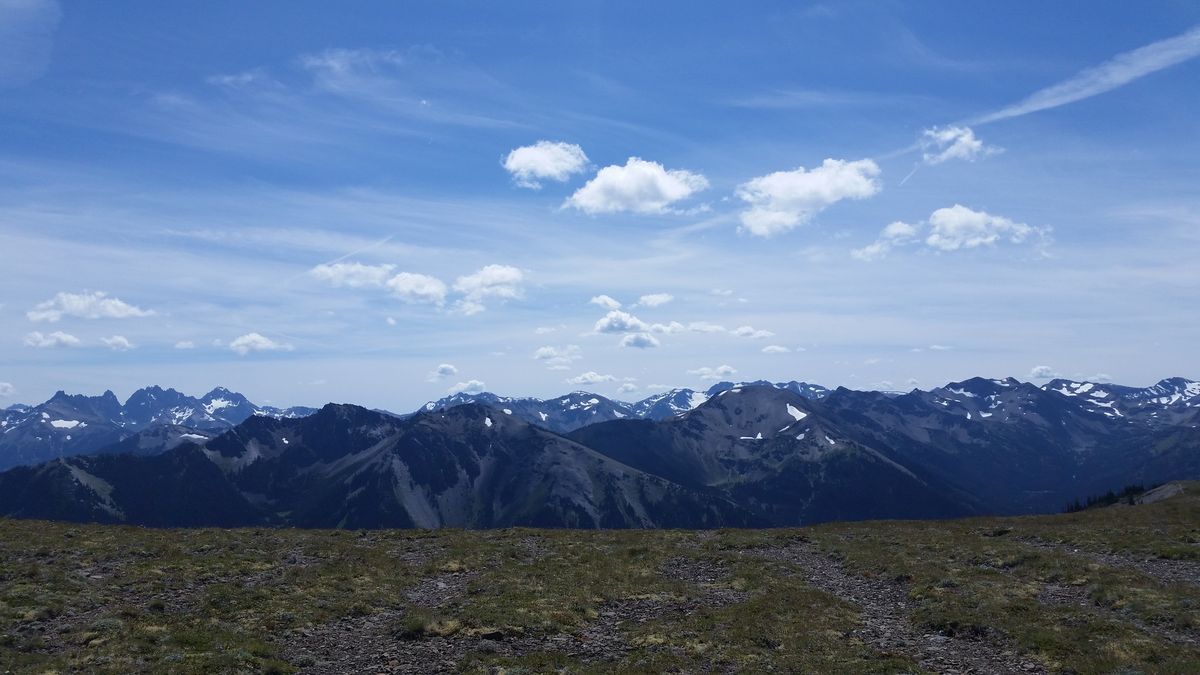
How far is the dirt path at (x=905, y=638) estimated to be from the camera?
933 inches

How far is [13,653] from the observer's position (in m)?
23.1

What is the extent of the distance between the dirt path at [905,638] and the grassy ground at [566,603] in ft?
0.73

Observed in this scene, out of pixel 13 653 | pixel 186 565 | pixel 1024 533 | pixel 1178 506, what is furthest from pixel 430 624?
pixel 1178 506

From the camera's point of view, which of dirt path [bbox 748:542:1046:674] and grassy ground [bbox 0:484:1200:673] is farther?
grassy ground [bbox 0:484:1200:673]

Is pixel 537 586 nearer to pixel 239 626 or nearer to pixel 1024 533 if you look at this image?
pixel 239 626

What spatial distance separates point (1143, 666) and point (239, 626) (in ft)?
102

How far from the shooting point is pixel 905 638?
27156 mm

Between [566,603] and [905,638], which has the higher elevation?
[566,603]

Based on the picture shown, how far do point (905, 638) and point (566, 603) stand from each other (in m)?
13.8

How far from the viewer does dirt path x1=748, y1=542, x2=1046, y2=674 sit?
77.7 ft

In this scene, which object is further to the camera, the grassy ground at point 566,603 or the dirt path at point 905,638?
the grassy ground at point 566,603

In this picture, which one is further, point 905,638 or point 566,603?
point 566,603

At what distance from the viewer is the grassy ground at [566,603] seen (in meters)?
24.1

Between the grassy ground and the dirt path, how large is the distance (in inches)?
8.7
